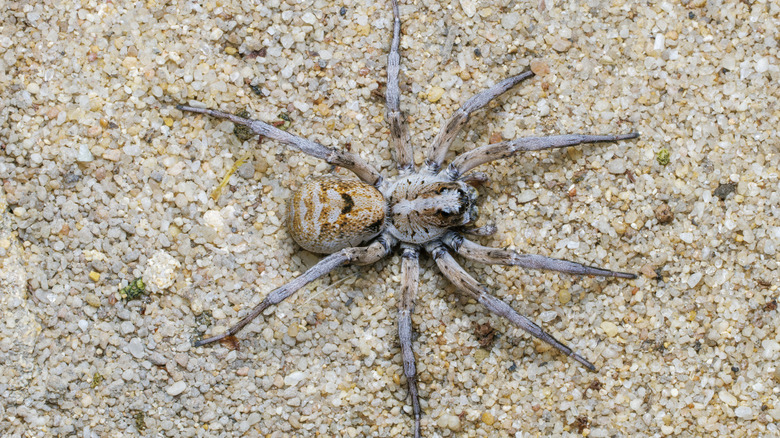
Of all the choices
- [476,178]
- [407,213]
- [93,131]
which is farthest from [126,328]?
[476,178]

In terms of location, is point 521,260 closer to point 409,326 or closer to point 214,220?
point 409,326

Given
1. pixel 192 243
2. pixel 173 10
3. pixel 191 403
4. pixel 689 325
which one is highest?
pixel 173 10

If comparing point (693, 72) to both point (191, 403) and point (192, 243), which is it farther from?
point (191, 403)

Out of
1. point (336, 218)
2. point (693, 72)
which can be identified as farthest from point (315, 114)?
point (693, 72)

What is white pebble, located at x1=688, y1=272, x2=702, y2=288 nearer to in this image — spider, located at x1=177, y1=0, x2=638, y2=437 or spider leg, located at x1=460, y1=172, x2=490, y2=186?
spider, located at x1=177, y1=0, x2=638, y2=437

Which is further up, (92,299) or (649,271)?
(649,271)

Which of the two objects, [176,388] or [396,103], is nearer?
[176,388]
